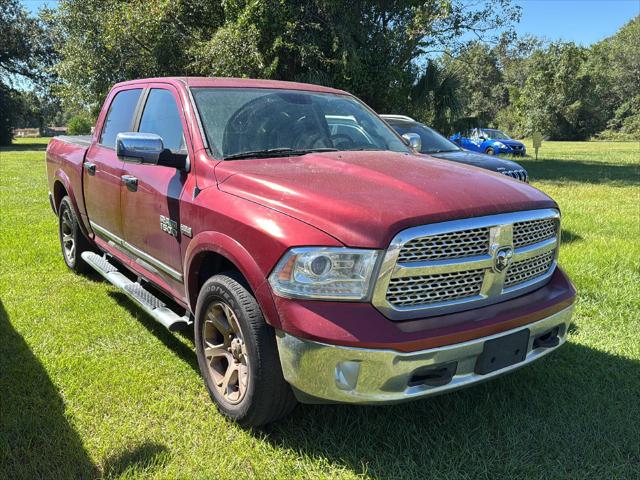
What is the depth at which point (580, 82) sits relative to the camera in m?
52.5

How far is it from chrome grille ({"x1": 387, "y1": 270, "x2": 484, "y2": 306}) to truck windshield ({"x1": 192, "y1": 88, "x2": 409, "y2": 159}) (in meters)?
1.41

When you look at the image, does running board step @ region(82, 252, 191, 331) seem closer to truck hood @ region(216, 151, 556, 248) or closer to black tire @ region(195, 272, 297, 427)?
black tire @ region(195, 272, 297, 427)

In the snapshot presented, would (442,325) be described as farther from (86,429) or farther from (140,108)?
(140,108)

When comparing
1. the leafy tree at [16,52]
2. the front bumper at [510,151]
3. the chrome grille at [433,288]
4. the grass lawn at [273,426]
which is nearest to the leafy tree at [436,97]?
the front bumper at [510,151]

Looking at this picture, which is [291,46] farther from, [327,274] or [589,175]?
[327,274]

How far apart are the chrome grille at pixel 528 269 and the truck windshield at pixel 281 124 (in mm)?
1367

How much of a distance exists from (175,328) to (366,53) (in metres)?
14.0

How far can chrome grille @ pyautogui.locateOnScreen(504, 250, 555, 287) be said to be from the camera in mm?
2889

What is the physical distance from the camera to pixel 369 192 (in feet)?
8.79

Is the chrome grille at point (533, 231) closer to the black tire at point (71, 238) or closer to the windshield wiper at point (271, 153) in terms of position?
the windshield wiper at point (271, 153)

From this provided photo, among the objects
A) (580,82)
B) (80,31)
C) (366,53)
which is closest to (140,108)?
(366,53)

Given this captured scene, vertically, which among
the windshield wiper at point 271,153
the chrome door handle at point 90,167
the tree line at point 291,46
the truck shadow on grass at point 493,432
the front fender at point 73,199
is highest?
the tree line at point 291,46

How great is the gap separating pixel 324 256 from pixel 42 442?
1.87 meters

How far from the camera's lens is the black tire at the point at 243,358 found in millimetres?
2645
